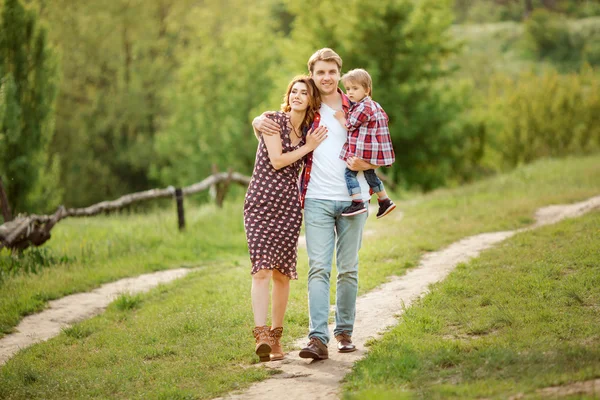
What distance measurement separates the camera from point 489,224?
32.9ft

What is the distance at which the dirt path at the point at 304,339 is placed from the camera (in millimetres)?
4453

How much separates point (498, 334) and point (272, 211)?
180cm

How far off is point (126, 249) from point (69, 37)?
56.2 ft

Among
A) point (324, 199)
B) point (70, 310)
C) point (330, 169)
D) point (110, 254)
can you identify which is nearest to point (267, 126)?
point (330, 169)

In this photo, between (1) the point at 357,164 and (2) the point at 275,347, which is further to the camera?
(2) the point at 275,347

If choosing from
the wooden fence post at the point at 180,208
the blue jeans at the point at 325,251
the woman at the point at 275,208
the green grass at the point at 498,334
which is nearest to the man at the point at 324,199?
the blue jeans at the point at 325,251

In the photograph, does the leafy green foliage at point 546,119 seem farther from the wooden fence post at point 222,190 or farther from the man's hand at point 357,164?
the man's hand at point 357,164

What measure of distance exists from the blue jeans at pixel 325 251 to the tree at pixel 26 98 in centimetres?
966

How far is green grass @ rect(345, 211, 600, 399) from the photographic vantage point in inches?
153

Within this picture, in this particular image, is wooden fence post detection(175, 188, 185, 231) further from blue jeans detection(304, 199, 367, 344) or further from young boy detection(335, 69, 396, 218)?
young boy detection(335, 69, 396, 218)

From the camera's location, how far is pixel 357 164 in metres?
4.79

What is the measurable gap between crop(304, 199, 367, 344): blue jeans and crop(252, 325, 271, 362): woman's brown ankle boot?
312mm

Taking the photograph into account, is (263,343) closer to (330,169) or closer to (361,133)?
(330,169)

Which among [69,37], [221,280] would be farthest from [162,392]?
[69,37]
